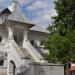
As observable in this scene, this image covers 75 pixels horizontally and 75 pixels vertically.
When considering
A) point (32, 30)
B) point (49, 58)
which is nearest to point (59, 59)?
point (49, 58)

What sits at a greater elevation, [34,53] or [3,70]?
[34,53]

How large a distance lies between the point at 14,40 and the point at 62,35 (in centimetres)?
1048

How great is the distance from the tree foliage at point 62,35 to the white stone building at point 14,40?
184 inches

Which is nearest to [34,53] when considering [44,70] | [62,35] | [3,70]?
[3,70]

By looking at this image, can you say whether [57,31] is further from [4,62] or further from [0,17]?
[0,17]

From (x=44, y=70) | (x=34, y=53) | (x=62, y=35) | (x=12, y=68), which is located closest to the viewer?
(x=44, y=70)

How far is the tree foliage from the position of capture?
27.4 metres

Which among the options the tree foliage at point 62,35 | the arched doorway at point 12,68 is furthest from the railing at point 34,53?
the tree foliage at point 62,35

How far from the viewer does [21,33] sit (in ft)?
137

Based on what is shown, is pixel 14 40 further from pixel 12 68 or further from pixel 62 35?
pixel 62 35

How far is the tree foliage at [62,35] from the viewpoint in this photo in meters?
27.4

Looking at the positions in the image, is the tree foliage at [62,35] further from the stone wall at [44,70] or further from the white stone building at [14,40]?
the white stone building at [14,40]

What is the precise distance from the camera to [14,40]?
3884 cm

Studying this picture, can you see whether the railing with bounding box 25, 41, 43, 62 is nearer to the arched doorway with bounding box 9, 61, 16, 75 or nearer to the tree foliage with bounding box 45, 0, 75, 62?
the arched doorway with bounding box 9, 61, 16, 75
